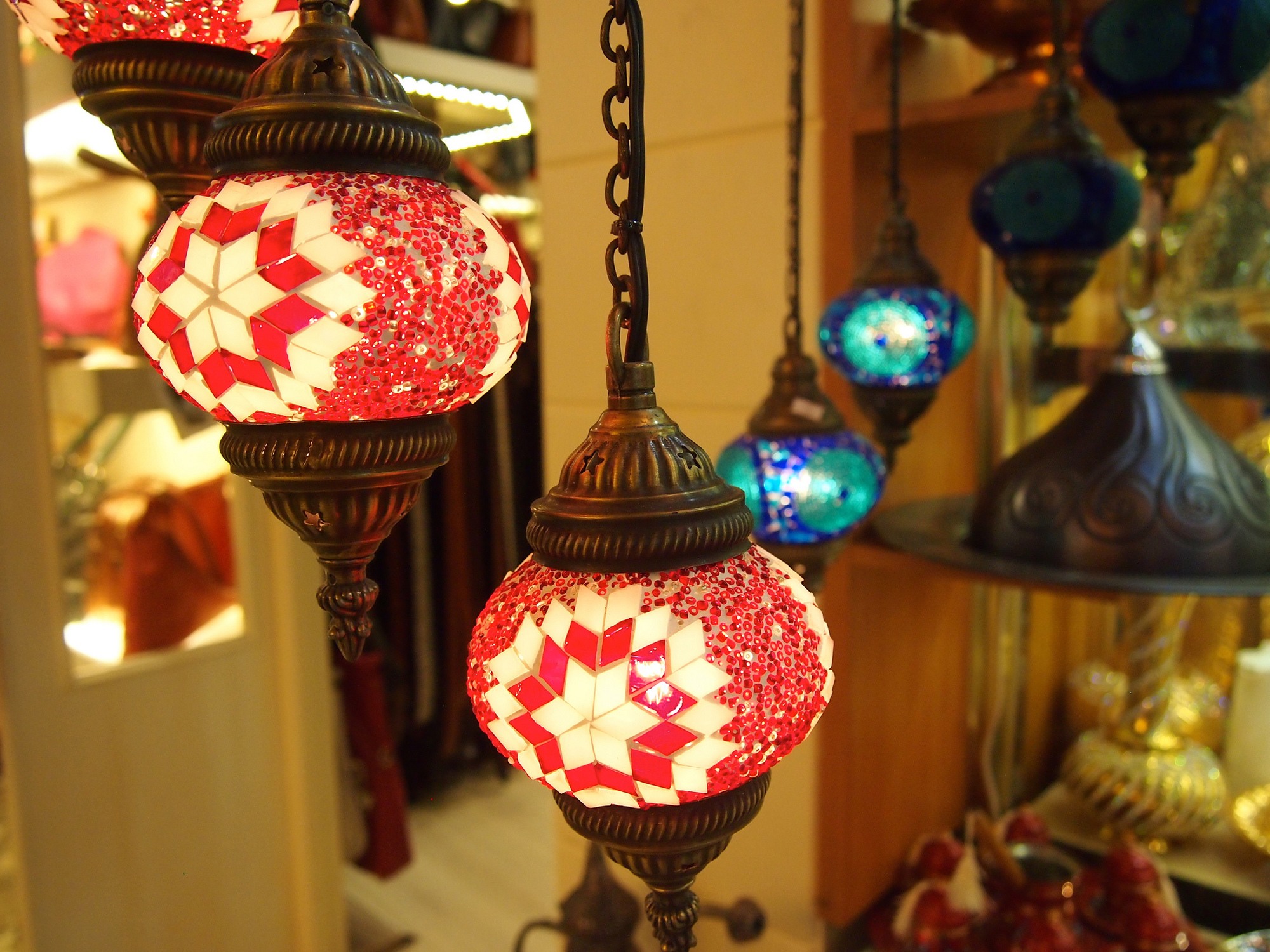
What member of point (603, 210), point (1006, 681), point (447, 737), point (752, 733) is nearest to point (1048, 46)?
point (603, 210)

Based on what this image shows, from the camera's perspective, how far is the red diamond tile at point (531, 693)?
1.08 feet

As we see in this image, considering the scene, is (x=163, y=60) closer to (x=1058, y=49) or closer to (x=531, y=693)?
(x=531, y=693)

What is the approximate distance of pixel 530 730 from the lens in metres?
0.34

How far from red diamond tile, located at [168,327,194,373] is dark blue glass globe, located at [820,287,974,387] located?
1.65ft

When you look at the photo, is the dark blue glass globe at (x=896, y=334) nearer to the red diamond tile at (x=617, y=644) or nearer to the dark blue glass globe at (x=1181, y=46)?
the dark blue glass globe at (x=1181, y=46)

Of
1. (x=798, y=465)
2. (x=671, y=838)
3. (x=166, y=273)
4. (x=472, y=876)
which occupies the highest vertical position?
(x=166, y=273)

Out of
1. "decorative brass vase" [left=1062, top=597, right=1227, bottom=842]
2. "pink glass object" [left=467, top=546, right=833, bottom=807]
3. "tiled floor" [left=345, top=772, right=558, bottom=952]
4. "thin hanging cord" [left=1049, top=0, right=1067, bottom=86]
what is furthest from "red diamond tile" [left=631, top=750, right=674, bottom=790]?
"tiled floor" [left=345, top=772, right=558, bottom=952]

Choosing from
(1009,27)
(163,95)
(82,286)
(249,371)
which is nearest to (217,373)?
(249,371)

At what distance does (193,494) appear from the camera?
1602mm

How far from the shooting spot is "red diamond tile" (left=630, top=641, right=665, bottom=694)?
31 cm

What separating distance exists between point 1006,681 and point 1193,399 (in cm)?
45

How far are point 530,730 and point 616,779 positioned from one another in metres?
0.04

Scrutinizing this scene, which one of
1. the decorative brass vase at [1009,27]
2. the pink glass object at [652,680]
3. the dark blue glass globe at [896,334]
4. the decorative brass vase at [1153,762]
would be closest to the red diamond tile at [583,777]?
the pink glass object at [652,680]

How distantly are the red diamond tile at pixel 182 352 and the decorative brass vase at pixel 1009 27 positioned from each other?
833mm
